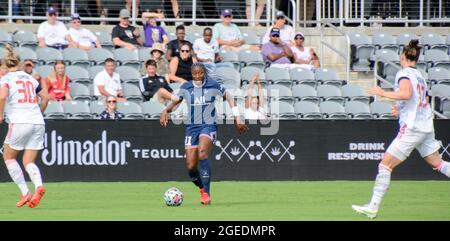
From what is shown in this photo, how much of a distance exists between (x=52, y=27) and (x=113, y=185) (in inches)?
206

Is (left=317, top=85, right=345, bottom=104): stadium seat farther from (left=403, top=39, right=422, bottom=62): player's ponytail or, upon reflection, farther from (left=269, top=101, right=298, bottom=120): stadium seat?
(left=403, top=39, right=422, bottom=62): player's ponytail

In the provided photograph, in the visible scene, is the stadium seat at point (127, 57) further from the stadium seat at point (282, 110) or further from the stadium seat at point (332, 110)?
the stadium seat at point (332, 110)

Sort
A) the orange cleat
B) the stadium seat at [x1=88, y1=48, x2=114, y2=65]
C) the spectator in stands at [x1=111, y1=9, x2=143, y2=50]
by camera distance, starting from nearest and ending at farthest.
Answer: the orange cleat < the stadium seat at [x1=88, y1=48, x2=114, y2=65] < the spectator in stands at [x1=111, y1=9, x2=143, y2=50]

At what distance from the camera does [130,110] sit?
22.5 metres

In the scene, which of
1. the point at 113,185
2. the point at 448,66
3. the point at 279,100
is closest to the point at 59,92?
the point at 113,185

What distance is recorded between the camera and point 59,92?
22625 mm

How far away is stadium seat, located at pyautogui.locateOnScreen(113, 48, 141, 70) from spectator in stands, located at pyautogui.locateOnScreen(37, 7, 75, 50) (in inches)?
40.3

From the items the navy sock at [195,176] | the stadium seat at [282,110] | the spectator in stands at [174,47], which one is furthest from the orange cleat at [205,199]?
the spectator in stands at [174,47]

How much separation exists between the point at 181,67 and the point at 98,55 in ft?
6.15

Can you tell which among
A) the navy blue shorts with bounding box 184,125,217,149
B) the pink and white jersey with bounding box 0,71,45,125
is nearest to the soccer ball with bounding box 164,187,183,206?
the navy blue shorts with bounding box 184,125,217,149

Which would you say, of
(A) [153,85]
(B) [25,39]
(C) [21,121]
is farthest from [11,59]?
(B) [25,39]

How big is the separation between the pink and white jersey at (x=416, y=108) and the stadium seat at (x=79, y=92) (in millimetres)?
9844

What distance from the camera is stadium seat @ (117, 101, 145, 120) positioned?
73.6 feet
